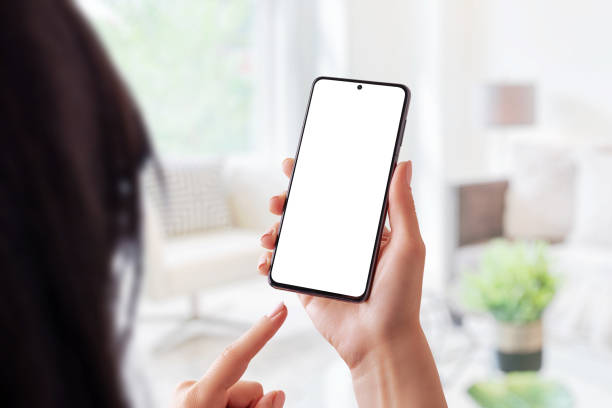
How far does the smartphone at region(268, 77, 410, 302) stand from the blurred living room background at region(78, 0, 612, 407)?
0.68m

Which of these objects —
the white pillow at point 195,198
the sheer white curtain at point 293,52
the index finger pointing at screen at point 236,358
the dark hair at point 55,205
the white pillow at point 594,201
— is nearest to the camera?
the dark hair at point 55,205

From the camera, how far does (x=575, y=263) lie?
2.10 metres

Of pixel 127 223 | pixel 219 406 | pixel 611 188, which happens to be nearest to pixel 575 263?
pixel 611 188

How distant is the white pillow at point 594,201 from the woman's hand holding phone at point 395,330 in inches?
77.1

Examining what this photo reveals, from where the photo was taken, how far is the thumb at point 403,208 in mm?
539

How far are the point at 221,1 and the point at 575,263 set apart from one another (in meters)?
A: 2.42

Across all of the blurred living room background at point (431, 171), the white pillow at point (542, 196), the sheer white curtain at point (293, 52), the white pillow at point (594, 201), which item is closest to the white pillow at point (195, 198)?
the blurred living room background at point (431, 171)

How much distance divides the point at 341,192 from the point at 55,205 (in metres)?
0.42

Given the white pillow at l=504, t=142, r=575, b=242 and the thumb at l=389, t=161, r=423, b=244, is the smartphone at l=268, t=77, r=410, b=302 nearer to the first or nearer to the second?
the thumb at l=389, t=161, r=423, b=244

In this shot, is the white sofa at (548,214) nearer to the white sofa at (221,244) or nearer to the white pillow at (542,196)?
the white pillow at (542,196)

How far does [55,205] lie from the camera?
0.18m

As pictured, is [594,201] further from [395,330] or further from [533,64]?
[395,330]

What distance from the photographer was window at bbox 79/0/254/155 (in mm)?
3297

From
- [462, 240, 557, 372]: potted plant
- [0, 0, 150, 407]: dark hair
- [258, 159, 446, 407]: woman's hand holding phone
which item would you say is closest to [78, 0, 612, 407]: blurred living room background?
[462, 240, 557, 372]: potted plant
